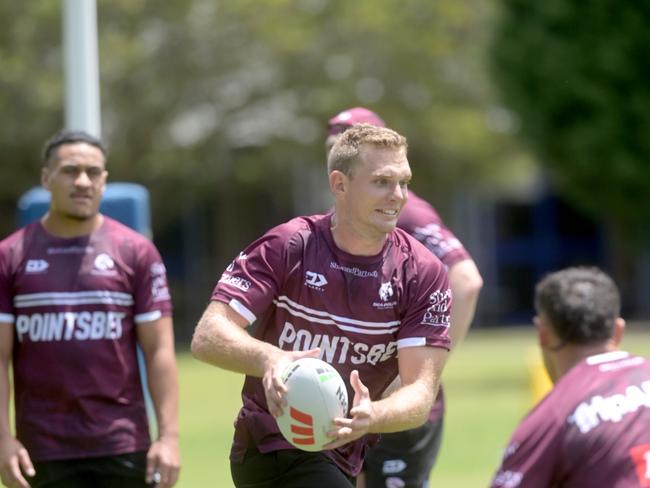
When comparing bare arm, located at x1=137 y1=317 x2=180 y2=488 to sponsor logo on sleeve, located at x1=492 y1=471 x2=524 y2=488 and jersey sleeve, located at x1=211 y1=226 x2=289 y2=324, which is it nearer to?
jersey sleeve, located at x1=211 y1=226 x2=289 y2=324

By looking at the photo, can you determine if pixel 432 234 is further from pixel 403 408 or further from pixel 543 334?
pixel 543 334

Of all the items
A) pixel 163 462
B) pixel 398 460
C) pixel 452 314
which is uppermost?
pixel 452 314

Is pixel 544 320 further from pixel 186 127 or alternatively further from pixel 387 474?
pixel 186 127

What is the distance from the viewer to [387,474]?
7.50m

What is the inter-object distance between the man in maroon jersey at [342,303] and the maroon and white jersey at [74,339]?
1.05m

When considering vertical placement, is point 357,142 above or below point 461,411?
above

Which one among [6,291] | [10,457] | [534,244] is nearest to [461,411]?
[6,291]

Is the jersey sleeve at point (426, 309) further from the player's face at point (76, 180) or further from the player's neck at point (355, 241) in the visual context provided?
the player's face at point (76, 180)

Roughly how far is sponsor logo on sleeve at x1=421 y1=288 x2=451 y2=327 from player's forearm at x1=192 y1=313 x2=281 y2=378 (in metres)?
0.68

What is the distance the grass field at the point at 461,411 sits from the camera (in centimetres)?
1304

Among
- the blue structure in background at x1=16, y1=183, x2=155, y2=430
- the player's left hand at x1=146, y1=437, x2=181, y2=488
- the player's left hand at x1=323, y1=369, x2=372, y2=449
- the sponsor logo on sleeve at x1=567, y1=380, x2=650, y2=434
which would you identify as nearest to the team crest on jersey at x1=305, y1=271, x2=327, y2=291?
the player's left hand at x1=323, y1=369, x2=372, y2=449

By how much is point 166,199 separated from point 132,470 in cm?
2869

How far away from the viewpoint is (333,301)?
5.65 meters

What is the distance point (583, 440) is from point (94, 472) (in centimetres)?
313
